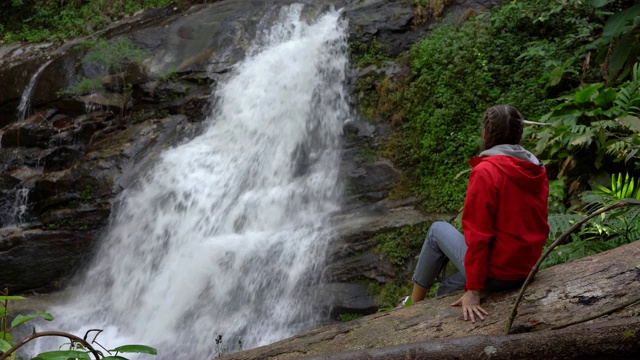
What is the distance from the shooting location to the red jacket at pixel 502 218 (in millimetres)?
2896

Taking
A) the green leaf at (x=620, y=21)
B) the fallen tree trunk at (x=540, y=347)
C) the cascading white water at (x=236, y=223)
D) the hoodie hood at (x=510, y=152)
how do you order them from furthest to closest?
the cascading white water at (x=236, y=223)
the green leaf at (x=620, y=21)
the hoodie hood at (x=510, y=152)
the fallen tree trunk at (x=540, y=347)

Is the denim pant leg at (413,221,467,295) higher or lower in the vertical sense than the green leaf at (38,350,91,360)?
lower

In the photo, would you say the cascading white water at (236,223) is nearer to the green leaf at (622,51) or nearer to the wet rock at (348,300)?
the wet rock at (348,300)

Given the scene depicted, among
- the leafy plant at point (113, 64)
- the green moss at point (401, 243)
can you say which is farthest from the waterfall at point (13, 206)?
the green moss at point (401, 243)

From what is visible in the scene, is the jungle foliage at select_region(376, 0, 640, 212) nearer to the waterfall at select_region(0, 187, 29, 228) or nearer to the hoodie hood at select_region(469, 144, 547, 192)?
the hoodie hood at select_region(469, 144, 547, 192)

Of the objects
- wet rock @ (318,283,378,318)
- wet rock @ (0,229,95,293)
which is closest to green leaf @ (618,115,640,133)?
wet rock @ (318,283,378,318)

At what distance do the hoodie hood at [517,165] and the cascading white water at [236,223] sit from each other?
404cm

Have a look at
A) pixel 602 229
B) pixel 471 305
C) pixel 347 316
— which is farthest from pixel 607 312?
pixel 347 316

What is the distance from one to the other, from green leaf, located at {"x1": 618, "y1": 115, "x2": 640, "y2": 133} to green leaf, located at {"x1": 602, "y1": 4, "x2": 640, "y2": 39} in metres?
0.78

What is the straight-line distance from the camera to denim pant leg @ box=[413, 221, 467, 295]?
3.38 m

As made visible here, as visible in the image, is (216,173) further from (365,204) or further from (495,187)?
(495,187)

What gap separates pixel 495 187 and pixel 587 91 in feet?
11.6

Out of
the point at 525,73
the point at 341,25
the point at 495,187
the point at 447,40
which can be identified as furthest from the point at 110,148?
the point at 495,187

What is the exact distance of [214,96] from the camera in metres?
10.5
